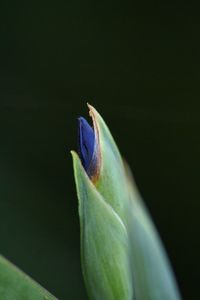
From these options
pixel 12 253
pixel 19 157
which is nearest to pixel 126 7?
pixel 19 157

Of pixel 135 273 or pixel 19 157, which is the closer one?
pixel 135 273

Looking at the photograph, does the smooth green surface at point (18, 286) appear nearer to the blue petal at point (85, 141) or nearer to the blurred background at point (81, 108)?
the blue petal at point (85, 141)

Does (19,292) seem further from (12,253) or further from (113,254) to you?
(12,253)

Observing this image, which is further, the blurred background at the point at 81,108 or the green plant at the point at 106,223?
the blurred background at the point at 81,108

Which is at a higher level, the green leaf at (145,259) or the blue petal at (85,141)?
Result: the blue petal at (85,141)

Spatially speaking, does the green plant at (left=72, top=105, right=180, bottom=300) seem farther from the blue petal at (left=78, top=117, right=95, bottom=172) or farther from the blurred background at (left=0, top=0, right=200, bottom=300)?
the blurred background at (left=0, top=0, right=200, bottom=300)

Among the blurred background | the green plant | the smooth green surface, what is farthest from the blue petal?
the blurred background

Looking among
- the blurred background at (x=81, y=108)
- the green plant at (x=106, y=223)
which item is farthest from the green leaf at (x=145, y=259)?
the blurred background at (x=81, y=108)
